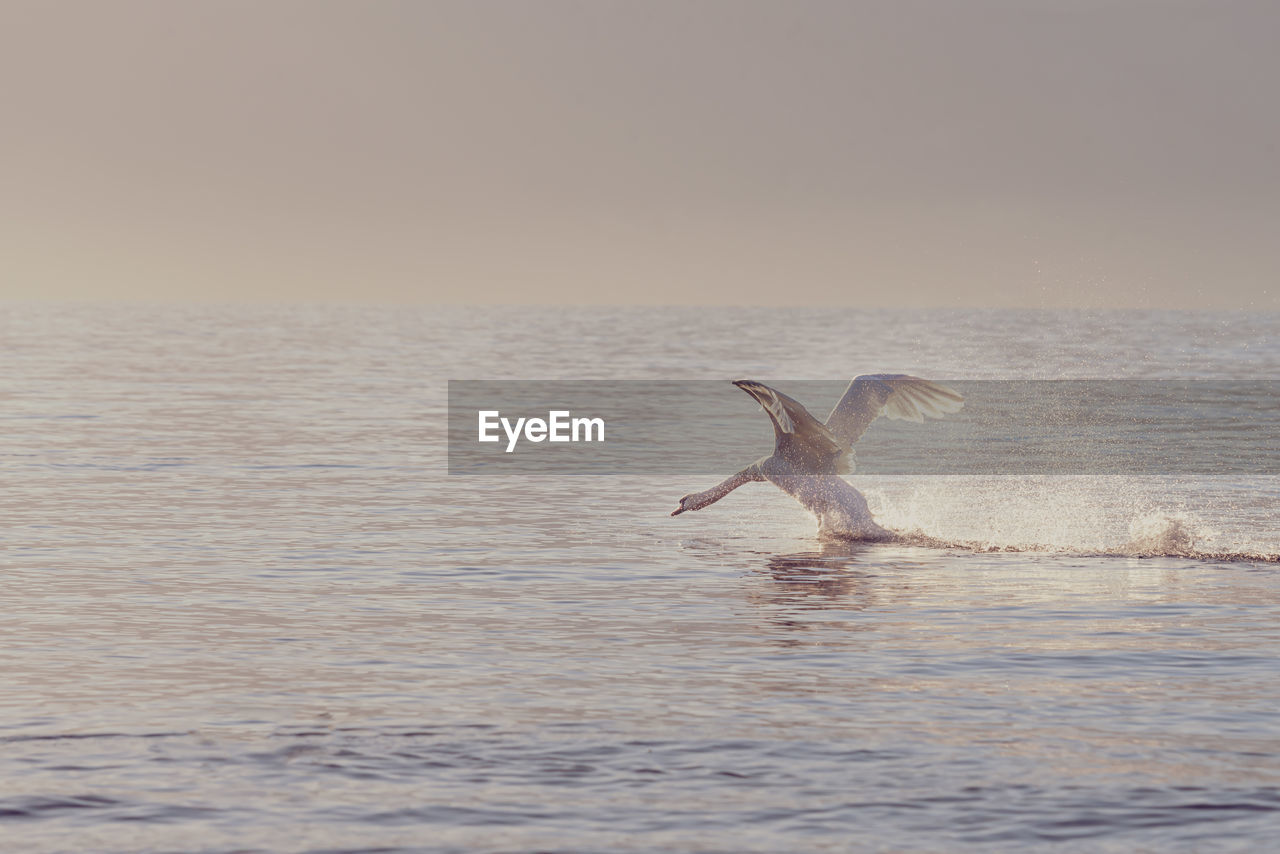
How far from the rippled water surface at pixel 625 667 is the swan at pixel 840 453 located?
0.77m

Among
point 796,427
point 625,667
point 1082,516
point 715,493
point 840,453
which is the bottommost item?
point 625,667

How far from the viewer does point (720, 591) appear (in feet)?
66.3

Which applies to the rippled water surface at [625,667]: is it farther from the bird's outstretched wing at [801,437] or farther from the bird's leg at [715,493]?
the bird's outstretched wing at [801,437]

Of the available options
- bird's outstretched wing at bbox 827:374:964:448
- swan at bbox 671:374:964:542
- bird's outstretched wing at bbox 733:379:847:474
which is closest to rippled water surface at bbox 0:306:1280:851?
swan at bbox 671:374:964:542

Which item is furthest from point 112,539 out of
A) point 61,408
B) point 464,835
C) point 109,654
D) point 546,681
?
point 61,408

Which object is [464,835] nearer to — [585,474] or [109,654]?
[109,654]

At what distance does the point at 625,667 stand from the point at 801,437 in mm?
10092

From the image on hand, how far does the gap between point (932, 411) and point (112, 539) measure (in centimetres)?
1195

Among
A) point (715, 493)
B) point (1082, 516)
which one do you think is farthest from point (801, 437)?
point (1082, 516)

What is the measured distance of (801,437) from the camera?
82.7 feet

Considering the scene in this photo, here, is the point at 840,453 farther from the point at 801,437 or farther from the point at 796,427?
the point at 796,427

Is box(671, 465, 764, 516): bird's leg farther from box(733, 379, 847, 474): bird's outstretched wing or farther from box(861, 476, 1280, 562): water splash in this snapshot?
box(861, 476, 1280, 562): water splash

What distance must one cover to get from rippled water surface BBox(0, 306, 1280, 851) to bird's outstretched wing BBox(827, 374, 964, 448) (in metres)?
1.78

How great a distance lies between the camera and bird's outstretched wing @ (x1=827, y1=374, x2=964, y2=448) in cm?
2564
